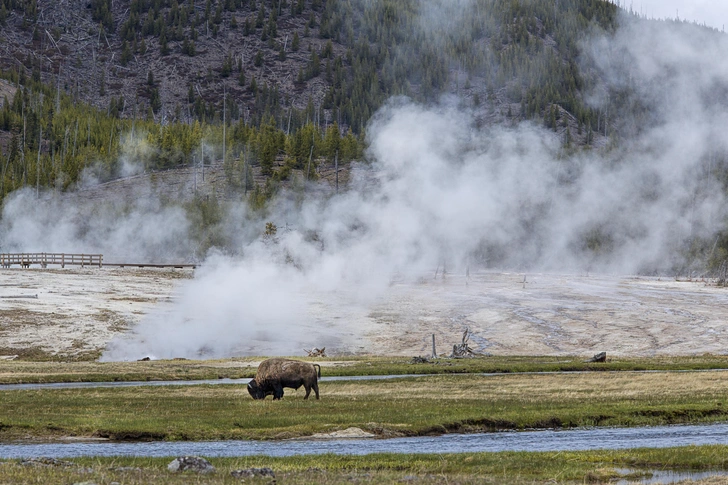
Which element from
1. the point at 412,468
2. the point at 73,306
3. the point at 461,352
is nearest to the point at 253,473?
the point at 412,468

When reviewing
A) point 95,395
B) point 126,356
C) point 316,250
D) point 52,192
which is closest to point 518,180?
point 316,250

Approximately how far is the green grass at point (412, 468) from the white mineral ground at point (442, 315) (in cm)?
4203

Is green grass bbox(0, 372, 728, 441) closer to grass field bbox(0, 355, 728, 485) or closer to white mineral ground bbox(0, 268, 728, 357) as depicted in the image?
grass field bbox(0, 355, 728, 485)

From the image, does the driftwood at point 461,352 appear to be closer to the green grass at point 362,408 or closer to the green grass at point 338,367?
the green grass at point 338,367

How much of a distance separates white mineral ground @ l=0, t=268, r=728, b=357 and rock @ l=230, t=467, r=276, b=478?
4544cm

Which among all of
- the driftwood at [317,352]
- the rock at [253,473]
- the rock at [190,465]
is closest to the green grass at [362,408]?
the rock at [190,465]

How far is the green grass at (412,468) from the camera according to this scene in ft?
62.5

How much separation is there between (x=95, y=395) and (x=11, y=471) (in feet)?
65.6

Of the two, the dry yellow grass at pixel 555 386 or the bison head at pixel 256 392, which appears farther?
the dry yellow grass at pixel 555 386

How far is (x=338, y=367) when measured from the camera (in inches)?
2135

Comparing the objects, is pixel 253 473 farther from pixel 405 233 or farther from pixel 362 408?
pixel 405 233

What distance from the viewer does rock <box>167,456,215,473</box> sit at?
20.3m

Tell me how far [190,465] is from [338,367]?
3398 centimetres

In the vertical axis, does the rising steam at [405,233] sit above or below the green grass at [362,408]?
above
